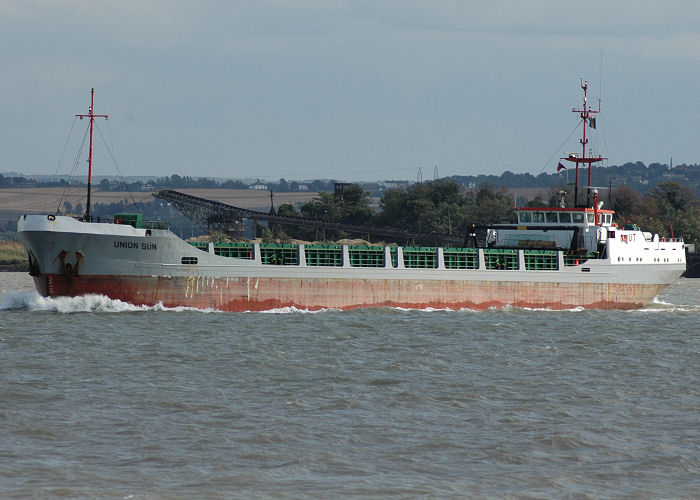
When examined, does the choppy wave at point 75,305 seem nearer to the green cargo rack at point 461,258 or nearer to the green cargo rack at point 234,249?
the green cargo rack at point 234,249

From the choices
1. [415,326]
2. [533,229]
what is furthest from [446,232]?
[415,326]

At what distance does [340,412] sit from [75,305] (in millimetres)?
23146

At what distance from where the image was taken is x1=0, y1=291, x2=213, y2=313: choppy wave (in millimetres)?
42750

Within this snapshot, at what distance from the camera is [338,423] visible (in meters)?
21.9

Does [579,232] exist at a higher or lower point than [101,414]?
higher

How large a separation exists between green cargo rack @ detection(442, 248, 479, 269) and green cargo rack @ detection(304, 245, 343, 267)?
6.15 m

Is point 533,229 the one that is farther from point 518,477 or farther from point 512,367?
point 518,477

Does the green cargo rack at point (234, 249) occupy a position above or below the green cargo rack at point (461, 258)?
above

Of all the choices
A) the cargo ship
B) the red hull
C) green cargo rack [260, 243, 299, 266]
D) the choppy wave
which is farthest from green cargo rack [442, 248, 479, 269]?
the choppy wave

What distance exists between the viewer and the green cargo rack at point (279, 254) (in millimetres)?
47969

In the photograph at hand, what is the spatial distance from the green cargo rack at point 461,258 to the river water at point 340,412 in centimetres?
1278

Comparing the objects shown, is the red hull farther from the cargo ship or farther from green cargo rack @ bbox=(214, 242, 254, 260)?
green cargo rack @ bbox=(214, 242, 254, 260)

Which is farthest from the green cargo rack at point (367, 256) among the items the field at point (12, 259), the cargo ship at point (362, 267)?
the field at point (12, 259)

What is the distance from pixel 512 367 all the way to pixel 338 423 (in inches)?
384
